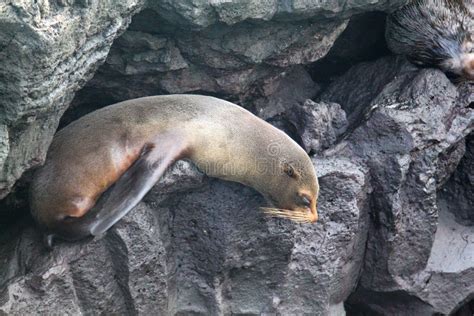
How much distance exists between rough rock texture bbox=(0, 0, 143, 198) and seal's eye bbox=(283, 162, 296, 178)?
122 centimetres

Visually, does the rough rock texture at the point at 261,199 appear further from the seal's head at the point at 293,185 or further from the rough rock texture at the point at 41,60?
the seal's head at the point at 293,185

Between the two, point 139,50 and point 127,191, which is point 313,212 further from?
point 139,50

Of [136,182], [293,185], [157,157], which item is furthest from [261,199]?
[136,182]

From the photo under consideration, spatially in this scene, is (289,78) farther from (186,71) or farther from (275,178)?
(275,178)

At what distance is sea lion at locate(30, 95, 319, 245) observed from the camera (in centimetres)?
383

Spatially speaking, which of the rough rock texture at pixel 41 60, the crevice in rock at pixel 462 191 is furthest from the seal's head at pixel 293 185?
the crevice in rock at pixel 462 191

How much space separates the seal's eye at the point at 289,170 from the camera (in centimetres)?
393

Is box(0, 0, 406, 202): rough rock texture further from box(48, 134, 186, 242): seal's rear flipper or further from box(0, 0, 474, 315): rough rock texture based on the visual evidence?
box(48, 134, 186, 242): seal's rear flipper

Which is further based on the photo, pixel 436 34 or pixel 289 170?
pixel 436 34

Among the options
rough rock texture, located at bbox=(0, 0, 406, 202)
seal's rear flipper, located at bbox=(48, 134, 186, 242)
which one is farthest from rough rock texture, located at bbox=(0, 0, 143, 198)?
seal's rear flipper, located at bbox=(48, 134, 186, 242)

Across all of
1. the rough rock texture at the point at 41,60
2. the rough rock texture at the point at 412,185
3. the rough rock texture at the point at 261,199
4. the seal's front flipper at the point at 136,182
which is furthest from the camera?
the rough rock texture at the point at 412,185

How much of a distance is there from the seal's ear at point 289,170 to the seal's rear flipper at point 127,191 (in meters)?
0.61

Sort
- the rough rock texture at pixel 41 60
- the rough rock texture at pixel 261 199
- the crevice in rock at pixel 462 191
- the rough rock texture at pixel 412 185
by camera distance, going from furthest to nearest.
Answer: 1. the crevice in rock at pixel 462 191
2. the rough rock texture at pixel 412 185
3. the rough rock texture at pixel 261 199
4. the rough rock texture at pixel 41 60

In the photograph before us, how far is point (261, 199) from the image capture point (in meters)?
4.11
